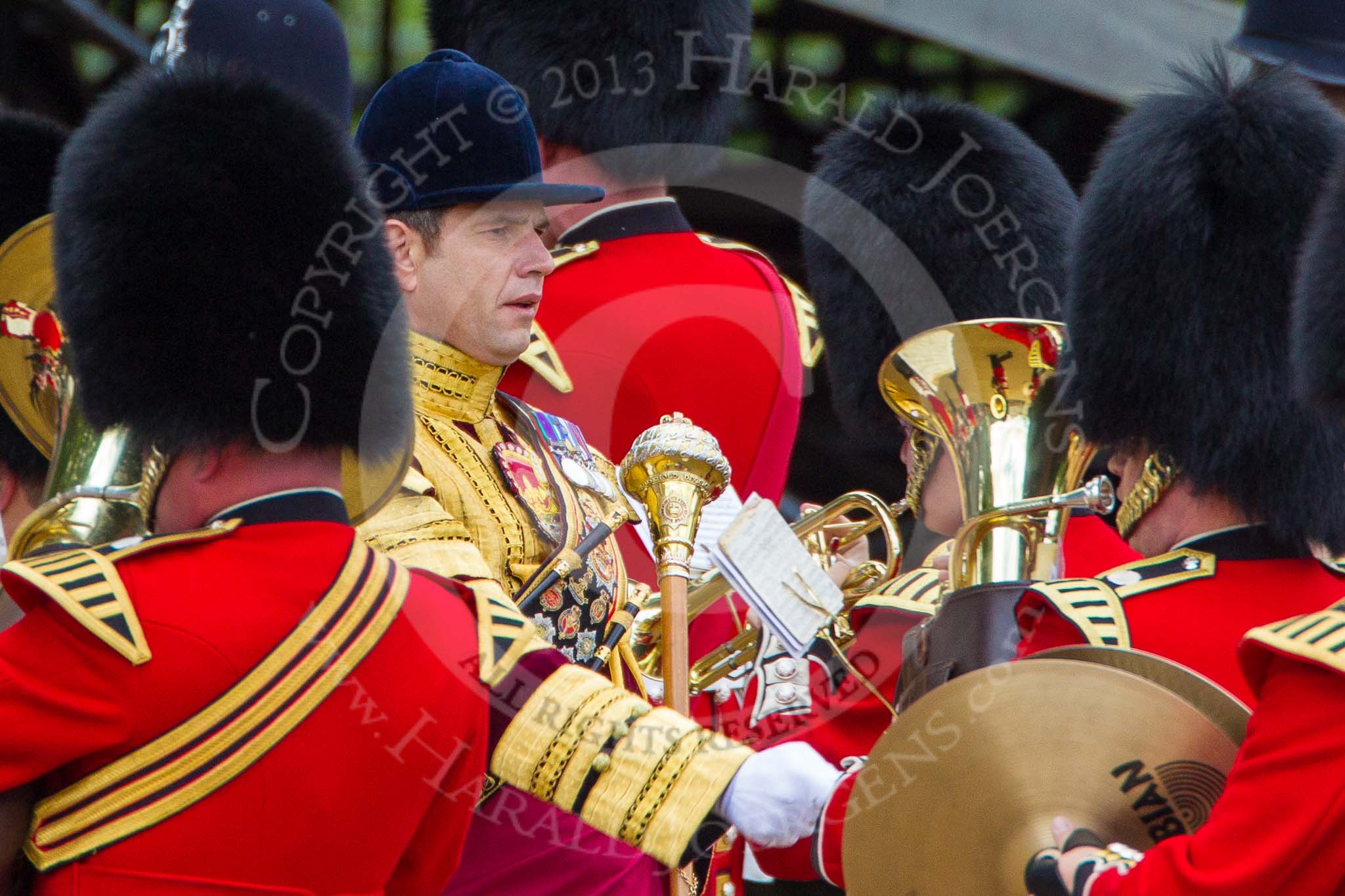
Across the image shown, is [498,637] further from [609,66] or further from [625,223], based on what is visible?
[609,66]

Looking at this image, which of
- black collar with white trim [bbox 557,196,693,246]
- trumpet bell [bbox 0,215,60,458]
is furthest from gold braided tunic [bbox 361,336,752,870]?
black collar with white trim [bbox 557,196,693,246]

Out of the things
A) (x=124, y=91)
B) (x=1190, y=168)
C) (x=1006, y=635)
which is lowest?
(x=1006, y=635)

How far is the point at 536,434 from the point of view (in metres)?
3.40

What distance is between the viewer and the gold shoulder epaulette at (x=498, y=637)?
2.49 meters

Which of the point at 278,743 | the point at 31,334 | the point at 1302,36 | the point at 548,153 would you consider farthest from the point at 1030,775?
the point at 1302,36

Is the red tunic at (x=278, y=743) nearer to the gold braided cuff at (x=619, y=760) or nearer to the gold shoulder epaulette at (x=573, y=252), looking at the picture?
the gold braided cuff at (x=619, y=760)

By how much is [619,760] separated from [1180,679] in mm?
782

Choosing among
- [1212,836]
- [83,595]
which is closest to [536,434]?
[83,595]

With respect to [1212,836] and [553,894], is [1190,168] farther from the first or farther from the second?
[553,894]

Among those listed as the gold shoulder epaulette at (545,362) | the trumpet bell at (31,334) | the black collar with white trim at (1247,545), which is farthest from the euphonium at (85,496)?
the black collar with white trim at (1247,545)

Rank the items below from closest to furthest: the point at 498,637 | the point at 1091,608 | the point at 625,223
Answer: the point at 498,637
the point at 1091,608
the point at 625,223

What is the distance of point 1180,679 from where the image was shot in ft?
8.49

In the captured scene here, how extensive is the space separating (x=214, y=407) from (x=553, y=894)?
1195 mm

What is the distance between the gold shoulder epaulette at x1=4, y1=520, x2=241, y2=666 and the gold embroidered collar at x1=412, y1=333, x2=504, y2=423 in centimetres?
93
